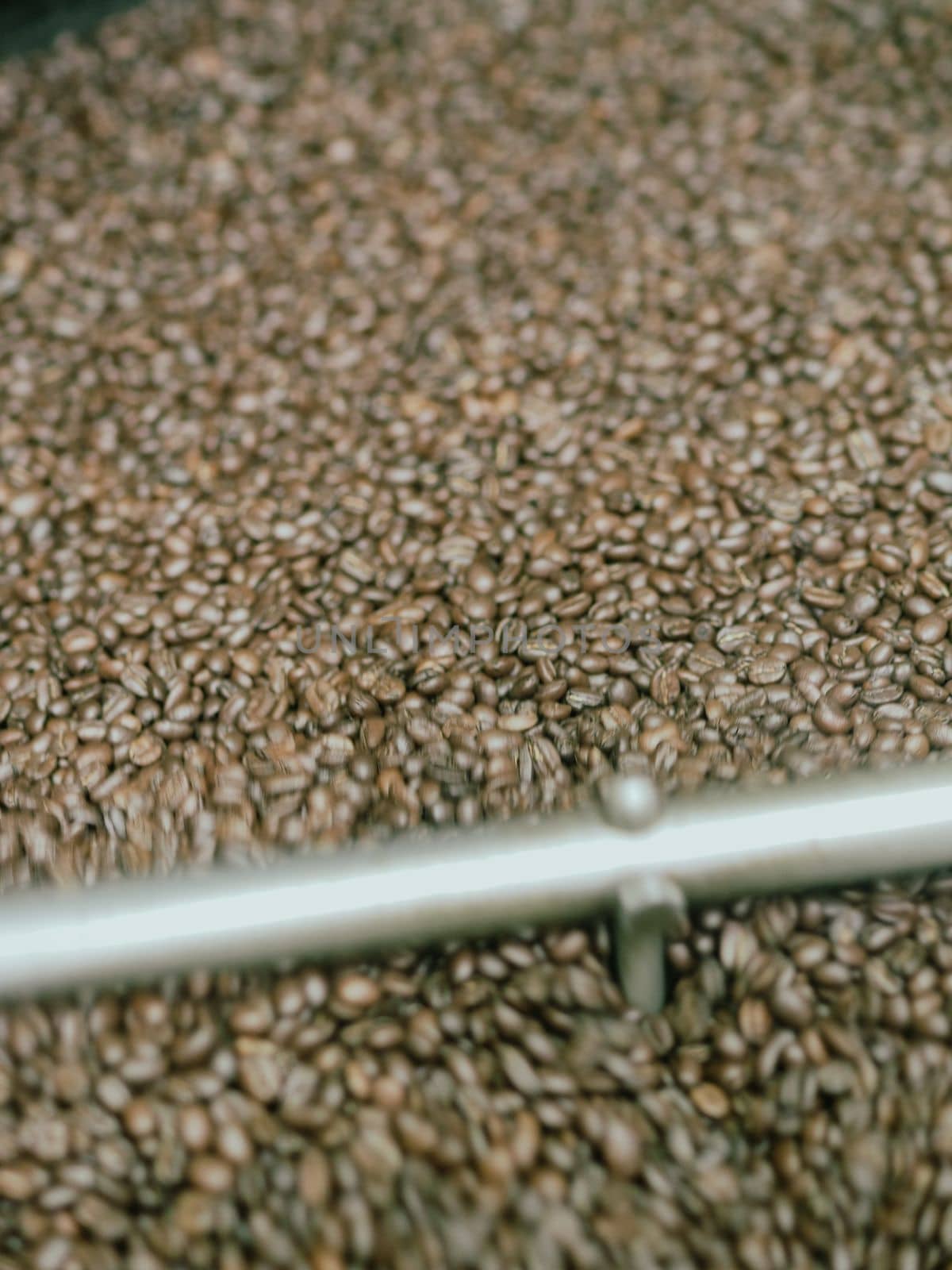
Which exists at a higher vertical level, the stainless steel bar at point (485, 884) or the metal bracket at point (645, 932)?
the stainless steel bar at point (485, 884)

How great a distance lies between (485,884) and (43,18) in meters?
3.38

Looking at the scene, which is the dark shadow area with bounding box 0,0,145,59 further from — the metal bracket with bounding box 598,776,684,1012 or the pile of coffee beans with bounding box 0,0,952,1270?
the metal bracket with bounding box 598,776,684,1012

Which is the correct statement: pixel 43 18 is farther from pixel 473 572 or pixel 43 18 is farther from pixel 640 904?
pixel 640 904

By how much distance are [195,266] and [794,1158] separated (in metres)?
2.52

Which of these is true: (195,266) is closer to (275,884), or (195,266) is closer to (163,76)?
(163,76)

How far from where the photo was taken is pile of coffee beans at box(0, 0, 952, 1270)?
5.28 ft

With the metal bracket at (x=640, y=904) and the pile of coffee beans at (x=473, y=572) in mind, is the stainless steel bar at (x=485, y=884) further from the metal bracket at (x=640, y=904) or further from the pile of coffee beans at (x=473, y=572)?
the pile of coffee beans at (x=473, y=572)

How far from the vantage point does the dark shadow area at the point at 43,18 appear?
352cm

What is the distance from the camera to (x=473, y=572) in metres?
2.27

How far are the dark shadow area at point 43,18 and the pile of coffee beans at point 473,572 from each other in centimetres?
9

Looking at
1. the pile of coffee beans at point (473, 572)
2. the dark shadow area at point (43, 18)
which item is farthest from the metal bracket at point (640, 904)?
the dark shadow area at point (43, 18)

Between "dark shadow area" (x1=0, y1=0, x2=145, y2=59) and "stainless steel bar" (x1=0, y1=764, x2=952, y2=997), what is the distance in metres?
3.03

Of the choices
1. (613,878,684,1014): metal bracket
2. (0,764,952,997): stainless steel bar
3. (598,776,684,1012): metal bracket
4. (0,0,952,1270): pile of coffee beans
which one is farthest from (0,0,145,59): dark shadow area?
(613,878,684,1014): metal bracket

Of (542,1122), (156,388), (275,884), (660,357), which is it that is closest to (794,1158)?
(542,1122)
